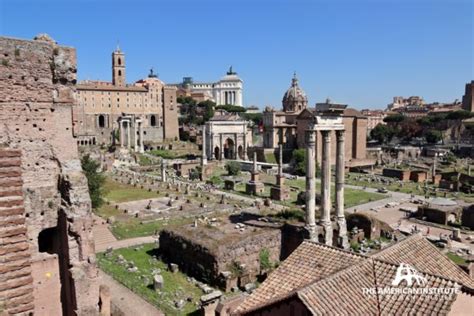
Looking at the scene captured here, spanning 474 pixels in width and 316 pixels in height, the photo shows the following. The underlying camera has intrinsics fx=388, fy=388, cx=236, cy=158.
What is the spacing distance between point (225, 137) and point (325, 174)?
46898 mm

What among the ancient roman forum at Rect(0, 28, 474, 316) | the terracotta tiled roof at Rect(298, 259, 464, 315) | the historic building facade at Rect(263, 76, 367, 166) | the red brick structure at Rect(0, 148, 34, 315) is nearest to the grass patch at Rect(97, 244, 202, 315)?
the ancient roman forum at Rect(0, 28, 474, 316)

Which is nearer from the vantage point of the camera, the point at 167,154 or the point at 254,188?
the point at 254,188

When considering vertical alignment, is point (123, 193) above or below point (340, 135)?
below

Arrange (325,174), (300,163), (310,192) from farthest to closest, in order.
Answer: (300,163) < (325,174) < (310,192)

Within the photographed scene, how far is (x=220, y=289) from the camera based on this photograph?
15.9 meters

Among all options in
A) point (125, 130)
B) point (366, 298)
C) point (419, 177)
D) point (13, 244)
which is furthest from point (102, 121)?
point (366, 298)

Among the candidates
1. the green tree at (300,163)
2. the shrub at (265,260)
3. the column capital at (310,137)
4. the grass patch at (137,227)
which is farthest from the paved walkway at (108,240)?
the green tree at (300,163)

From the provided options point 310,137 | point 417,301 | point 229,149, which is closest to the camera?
point 417,301

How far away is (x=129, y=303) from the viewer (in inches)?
562

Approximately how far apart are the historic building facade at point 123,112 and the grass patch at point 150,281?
5217 centimetres

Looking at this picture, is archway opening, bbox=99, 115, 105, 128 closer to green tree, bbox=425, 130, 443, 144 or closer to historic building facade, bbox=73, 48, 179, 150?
historic building facade, bbox=73, 48, 179, 150

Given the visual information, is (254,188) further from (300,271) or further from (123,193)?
(300,271)

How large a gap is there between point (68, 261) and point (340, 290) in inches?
279

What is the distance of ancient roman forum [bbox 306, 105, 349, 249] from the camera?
727 inches
